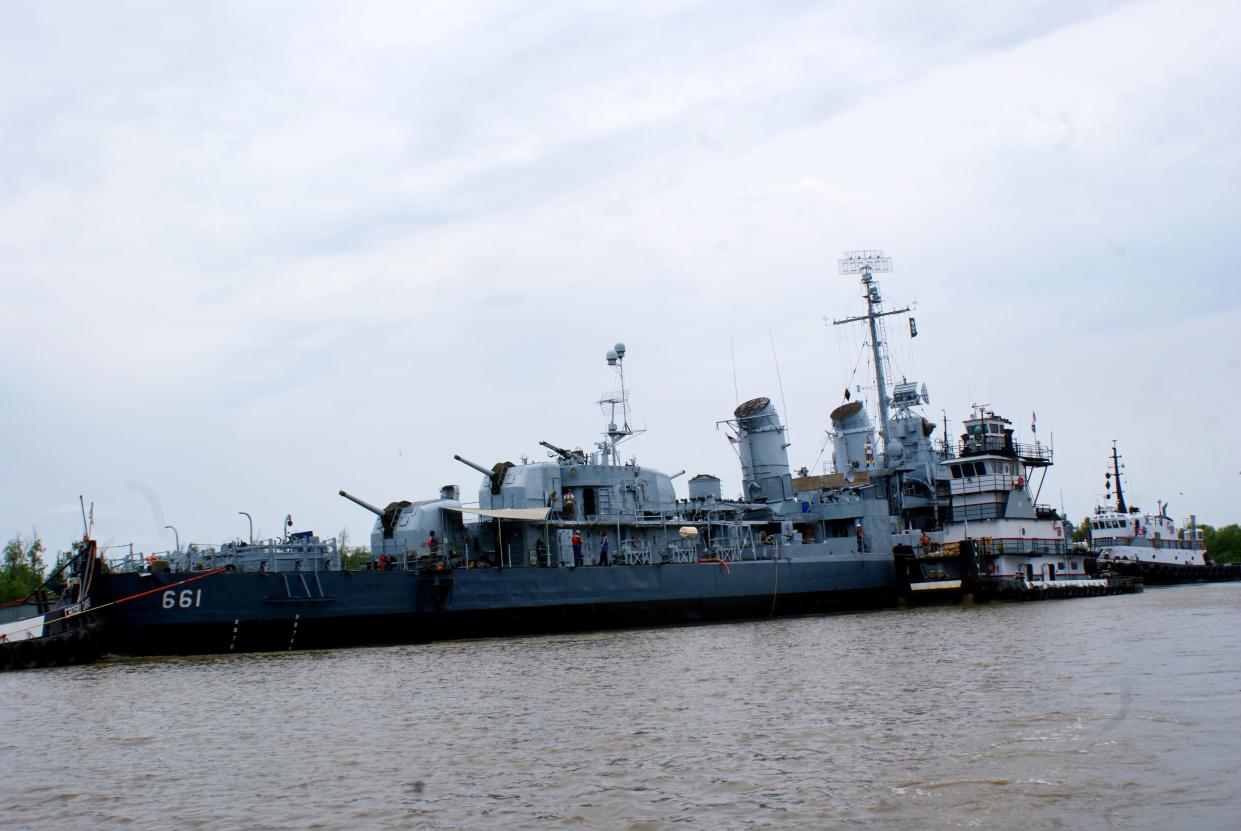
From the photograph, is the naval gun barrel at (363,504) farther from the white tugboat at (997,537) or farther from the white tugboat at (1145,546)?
the white tugboat at (1145,546)

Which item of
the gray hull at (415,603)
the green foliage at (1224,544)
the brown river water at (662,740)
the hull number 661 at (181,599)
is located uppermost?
the hull number 661 at (181,599)

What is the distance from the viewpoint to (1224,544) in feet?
395

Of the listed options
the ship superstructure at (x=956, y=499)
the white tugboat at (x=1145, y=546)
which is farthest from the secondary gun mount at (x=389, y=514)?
the white tugboat at (x=1145, y=546)

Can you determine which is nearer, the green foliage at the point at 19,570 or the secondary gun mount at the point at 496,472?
the secondary gun mount at the point at 496,472

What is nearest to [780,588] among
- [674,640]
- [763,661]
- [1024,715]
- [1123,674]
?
[674,640]

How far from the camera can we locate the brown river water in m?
11.0

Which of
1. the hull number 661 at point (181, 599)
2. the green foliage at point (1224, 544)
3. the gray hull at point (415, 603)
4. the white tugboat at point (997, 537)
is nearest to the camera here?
the hull number 661 at point (181, 599)

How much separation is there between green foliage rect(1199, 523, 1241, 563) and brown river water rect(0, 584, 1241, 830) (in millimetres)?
103762

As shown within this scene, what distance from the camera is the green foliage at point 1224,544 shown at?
11569 cm

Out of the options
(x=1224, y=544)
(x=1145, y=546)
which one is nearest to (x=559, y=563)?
(x=1145, y=546)

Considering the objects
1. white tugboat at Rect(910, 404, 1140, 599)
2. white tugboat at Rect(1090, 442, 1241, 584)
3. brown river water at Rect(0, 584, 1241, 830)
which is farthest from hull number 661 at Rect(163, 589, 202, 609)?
white tugboat at Rect(1090, 442, 1241, 584)

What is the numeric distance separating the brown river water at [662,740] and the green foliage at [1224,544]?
104 meters

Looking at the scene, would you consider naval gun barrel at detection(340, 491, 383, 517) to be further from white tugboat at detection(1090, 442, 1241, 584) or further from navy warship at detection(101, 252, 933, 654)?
white tugboat at detection(1090, 442, 1241, 584)

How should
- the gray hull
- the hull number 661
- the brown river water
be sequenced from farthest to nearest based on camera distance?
the gray hull, the hull number 661, the brown river water
